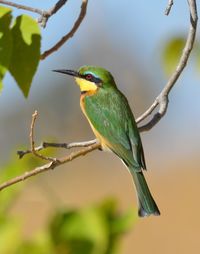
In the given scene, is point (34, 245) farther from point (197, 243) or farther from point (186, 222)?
point (186, 222)

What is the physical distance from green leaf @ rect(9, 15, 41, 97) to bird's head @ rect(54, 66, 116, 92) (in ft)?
2.03

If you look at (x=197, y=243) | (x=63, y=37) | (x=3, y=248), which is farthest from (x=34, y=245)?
(x=197, y=243)

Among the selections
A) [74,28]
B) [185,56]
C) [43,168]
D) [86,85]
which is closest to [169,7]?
[185,56]

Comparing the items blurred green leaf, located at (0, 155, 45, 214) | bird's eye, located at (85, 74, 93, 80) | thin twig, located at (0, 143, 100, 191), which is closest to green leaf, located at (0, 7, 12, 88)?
thin twig, located at (0, 143, 100, 191)

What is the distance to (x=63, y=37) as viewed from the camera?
1857 millimetres

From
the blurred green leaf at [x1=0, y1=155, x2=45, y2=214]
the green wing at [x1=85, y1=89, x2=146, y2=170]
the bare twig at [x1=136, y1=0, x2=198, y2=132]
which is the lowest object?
the blurred green leaf at [x1=0, y1=155, x2=45, y2=214]

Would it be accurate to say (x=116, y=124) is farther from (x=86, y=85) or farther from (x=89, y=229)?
(x=89, y=229)

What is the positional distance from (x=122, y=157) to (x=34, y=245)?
0.29 m

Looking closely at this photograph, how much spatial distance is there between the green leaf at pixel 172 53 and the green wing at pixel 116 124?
0.14 metres

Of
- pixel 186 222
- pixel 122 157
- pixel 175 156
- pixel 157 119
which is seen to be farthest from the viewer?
pixel 175 156

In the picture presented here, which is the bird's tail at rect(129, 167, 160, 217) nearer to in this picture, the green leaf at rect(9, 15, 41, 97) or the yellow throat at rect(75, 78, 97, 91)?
the yellow throat at rect(75, 78, 97, 91)

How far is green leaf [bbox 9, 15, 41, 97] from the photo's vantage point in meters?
1.64

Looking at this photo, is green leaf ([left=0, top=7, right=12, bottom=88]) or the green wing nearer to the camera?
green leaf ([left=0, top=7, right=12, bottom=88])

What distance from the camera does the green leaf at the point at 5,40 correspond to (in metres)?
1.60
